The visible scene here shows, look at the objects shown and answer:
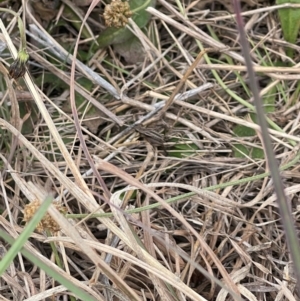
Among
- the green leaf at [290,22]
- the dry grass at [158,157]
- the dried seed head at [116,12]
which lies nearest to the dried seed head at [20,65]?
the dry grass at [158,157]

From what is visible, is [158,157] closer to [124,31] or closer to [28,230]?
[124,31]

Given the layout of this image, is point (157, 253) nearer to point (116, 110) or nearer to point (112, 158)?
point (112, 158)

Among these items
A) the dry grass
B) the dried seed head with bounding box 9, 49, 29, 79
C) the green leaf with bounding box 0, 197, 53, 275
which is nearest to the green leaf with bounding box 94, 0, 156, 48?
the dry grass

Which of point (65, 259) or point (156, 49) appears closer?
point (65, 259)

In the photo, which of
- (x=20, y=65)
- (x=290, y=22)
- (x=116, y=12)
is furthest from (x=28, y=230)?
(x=290, y=22)

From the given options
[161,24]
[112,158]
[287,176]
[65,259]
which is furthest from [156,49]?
[65,259]

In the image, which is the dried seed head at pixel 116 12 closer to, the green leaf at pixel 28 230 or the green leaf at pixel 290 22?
the green leaf at pixel 290 22
